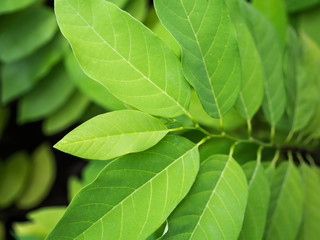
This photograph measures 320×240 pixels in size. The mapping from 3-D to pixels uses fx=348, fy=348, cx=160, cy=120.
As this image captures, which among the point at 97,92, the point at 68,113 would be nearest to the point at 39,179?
the point at 68,113

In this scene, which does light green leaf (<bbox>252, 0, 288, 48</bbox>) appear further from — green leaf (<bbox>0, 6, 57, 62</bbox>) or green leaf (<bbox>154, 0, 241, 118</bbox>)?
green leaf (<bbox>0, 6, 57, 62</bbox>)

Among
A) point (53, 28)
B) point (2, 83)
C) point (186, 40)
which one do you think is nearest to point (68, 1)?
point (186, 40)

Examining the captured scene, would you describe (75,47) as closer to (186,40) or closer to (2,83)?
(186,40)

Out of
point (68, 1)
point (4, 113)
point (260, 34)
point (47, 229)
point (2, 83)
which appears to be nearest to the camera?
point (68, 1)

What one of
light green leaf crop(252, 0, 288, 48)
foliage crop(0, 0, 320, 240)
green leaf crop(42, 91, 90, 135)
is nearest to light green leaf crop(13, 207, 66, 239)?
green leaf crop(42, 91, 90, 135)

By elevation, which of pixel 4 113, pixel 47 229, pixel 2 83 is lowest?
pixel 47 229

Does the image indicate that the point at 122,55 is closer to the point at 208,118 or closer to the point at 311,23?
the point at 208,118

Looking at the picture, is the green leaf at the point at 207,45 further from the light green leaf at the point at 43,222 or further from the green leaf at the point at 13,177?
the green leaf at the point at 13,177

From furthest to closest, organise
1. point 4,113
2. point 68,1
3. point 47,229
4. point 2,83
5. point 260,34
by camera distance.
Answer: point 4,113, point 2,83, point 47,229, point 260,34, point 68,1
